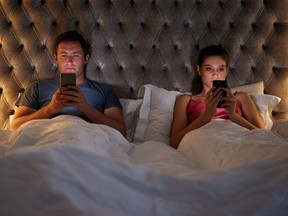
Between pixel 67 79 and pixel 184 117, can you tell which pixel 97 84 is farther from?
pixel 184 117

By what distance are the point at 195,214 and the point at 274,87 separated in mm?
1560

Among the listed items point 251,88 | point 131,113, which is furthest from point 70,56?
point 251,88

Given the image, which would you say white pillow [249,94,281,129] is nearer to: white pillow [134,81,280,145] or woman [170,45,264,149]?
white pillow [134,81,280,145]

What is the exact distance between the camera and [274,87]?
2.04 metres

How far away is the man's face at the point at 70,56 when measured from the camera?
172 cm

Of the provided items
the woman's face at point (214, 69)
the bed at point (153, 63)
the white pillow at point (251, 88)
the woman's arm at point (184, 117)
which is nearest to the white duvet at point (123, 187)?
the bed at point (153, 63)

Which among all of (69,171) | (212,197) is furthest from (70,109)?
(212,197)

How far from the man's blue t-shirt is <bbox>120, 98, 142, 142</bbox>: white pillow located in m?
0.08

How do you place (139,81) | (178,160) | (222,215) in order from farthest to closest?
(139,81), (178,160), (222,215)

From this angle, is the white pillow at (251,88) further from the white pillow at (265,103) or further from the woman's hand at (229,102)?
the woman's hand at (229,102)

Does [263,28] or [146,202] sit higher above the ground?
[263,28]

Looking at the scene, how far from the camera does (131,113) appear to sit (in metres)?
1.83

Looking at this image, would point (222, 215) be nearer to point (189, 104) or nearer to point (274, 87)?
point (189, 104)

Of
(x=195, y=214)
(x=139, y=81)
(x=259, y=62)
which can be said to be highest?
(x=259, y=62)
